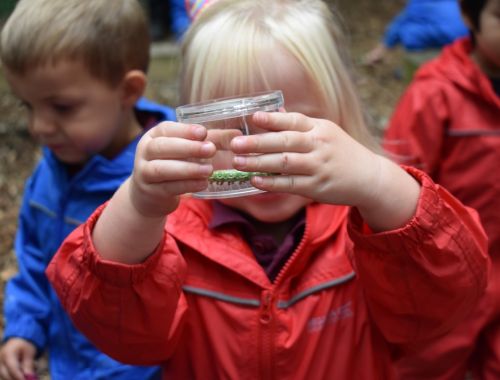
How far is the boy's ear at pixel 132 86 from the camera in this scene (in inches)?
82.7

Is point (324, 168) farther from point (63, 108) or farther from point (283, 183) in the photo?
point (63, 108)

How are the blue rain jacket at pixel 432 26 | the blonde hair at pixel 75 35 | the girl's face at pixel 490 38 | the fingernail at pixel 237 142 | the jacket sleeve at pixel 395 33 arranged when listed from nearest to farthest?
the fingernail at pixel 237 142
the blonde hair at pixel 75 35
the girl's face at pixel 490 38
the blue rain jacket at pixel 432 26
the jacket sleeve at pixel 395 33

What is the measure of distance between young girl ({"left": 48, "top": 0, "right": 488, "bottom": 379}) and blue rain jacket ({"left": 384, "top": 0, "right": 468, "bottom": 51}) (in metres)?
3.58

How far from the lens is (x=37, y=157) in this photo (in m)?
4.36

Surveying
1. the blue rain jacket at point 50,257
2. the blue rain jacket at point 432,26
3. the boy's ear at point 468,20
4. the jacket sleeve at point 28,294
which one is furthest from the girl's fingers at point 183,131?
the blue rain jacket at point 432,26

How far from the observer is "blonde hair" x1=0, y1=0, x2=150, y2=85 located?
1.90 metres

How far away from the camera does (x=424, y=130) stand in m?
2.26

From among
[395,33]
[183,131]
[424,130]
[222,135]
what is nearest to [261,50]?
[222,135]

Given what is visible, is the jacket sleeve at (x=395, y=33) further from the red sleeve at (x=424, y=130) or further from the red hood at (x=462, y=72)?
the red sleeve at (x=424, y=130)

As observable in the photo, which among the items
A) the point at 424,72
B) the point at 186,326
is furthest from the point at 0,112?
the point at 186,326

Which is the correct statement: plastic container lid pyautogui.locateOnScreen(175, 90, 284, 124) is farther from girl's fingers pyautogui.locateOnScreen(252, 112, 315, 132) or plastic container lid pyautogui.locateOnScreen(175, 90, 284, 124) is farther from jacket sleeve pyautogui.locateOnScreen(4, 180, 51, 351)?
jacket sleeve pyautogui.locateOnScreen(4, 180, 51, 351)

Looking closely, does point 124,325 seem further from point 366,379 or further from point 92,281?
point 366,379

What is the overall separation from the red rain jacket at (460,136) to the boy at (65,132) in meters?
0.96

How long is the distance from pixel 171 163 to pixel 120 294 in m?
0.36
